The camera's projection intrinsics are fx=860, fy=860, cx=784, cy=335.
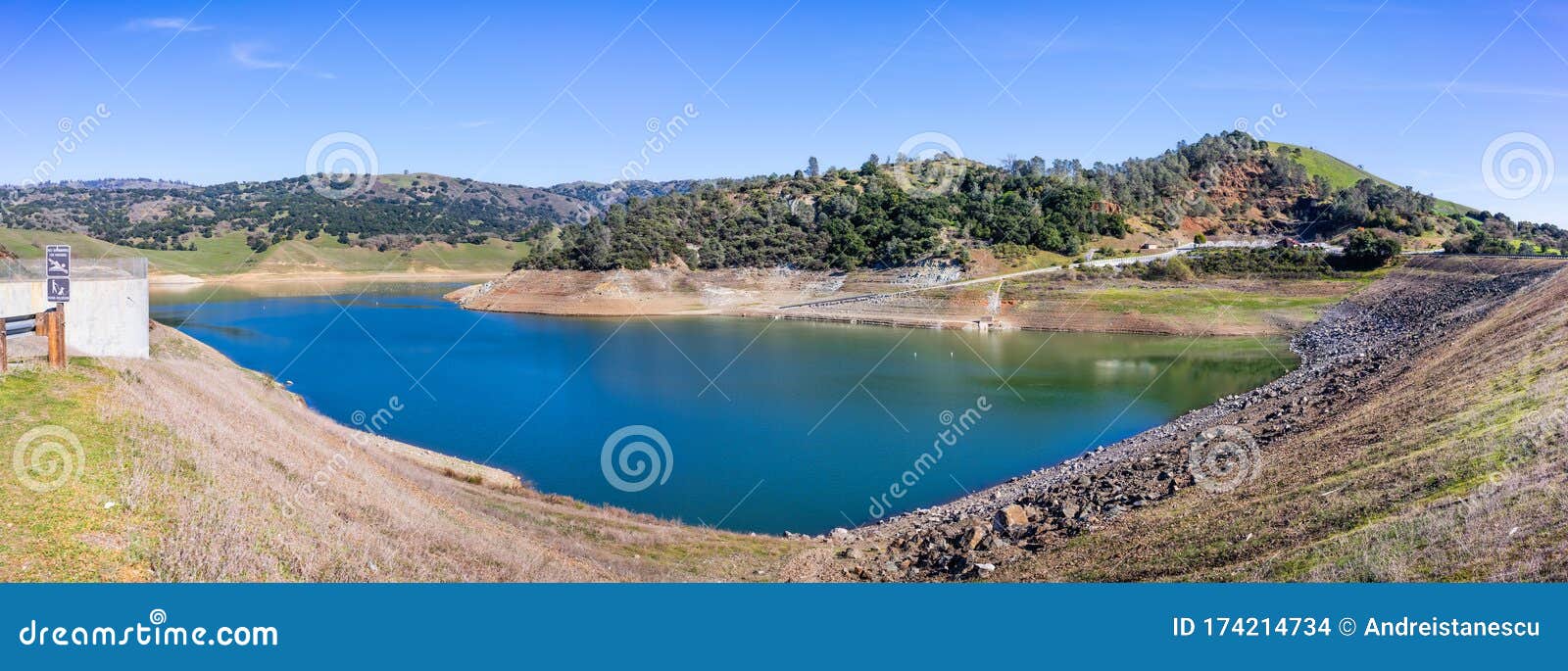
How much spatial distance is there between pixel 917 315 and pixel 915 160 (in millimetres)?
49818

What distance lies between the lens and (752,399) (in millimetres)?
30922

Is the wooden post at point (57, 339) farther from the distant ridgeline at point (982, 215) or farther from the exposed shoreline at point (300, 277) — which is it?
the exposed shoreline at point (300, 277)

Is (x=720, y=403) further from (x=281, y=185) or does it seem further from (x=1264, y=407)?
(x=281, y=185)

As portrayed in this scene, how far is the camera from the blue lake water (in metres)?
20.4

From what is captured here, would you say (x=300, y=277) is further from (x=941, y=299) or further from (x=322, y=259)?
(x=941, y=299)

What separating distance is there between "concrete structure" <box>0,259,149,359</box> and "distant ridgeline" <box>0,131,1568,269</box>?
54774 mm

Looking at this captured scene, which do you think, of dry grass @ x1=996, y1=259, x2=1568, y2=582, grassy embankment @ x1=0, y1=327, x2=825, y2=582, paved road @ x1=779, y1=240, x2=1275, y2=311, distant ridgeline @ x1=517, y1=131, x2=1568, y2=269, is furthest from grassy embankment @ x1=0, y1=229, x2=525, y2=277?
dry grass @ x1=996, y1=259, x2=1568, y2=582

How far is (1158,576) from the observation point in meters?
9.90

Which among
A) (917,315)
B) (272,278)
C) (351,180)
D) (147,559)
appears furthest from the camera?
(351,180)

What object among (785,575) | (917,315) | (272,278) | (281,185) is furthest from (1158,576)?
(281,185)

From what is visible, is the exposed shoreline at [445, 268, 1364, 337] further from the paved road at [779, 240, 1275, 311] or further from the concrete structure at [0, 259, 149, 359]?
the concrete structure at [0, 259, 149, 359]

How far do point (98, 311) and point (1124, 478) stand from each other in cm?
1915

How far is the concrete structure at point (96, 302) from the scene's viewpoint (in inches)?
563

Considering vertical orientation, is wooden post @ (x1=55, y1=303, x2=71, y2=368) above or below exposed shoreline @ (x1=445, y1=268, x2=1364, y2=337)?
below
